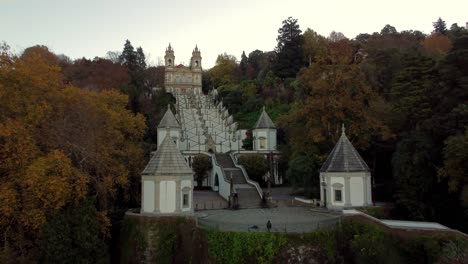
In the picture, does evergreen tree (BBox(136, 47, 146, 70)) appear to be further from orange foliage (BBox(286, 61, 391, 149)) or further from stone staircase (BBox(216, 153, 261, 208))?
orange foliage (BBox(286, 61, 391, 149))

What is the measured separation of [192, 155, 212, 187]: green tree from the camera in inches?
1684

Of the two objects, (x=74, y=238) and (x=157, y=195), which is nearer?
(x=74, y=238)

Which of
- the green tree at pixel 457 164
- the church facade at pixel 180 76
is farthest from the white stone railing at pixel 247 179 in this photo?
the church facade at pixel 180 76

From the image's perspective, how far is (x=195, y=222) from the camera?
24.0 m

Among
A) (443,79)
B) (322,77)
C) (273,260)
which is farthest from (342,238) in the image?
(322,77)

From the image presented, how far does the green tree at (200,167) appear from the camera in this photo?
42.8 metres

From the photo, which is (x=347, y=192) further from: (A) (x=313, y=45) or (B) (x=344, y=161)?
(A) (x=313, y=45)

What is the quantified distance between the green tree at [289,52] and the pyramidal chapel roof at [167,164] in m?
42.8

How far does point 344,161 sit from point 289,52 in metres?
41.7

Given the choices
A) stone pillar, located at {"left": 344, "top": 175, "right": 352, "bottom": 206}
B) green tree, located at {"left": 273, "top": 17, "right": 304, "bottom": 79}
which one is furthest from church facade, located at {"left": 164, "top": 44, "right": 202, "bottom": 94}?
stone pillar, located at {"left": 344, "top": 175, "right": 352, "bottom": 206}

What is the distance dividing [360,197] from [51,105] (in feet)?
63.0

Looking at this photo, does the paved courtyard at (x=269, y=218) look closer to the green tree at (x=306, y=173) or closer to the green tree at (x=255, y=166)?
the green tree at (x=306, y=173)

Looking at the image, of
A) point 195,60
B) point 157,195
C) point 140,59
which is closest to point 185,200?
point 157,195

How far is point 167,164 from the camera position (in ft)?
84.6
